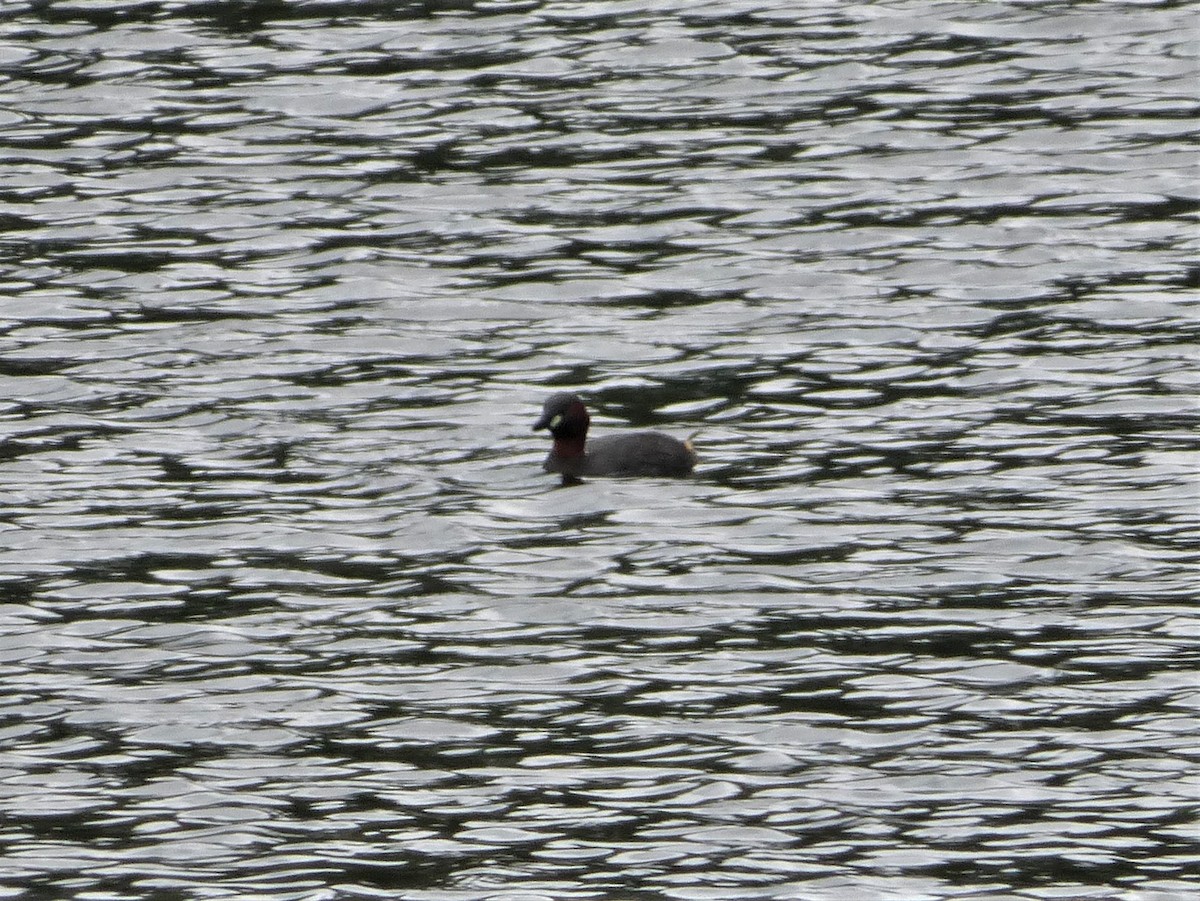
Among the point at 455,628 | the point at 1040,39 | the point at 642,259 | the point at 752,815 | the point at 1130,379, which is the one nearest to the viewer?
the point at 752,815

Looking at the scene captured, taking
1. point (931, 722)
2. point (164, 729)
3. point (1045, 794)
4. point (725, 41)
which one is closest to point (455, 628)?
point (164, 729)

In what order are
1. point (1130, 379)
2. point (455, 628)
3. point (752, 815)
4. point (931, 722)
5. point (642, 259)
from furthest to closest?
point (642, 259), point (1130, 379), point (455, 628), point (931, 722), point (752, 815)

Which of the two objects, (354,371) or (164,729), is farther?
(354,371)

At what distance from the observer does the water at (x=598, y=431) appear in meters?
11.0

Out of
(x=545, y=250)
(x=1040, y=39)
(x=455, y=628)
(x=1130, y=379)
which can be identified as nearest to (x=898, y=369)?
(x=1130, y=379)

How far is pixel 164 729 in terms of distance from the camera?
471 inches

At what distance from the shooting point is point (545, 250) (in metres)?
20.5

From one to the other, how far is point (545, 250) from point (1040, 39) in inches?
296

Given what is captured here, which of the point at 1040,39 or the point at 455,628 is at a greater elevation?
the point at 1040,39

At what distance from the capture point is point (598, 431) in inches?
665

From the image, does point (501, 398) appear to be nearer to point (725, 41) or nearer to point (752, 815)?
point (752, 815)

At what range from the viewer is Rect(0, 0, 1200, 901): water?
10953 millimetres

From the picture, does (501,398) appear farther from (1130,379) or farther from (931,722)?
(931,722)

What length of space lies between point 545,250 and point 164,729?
30.3ft
